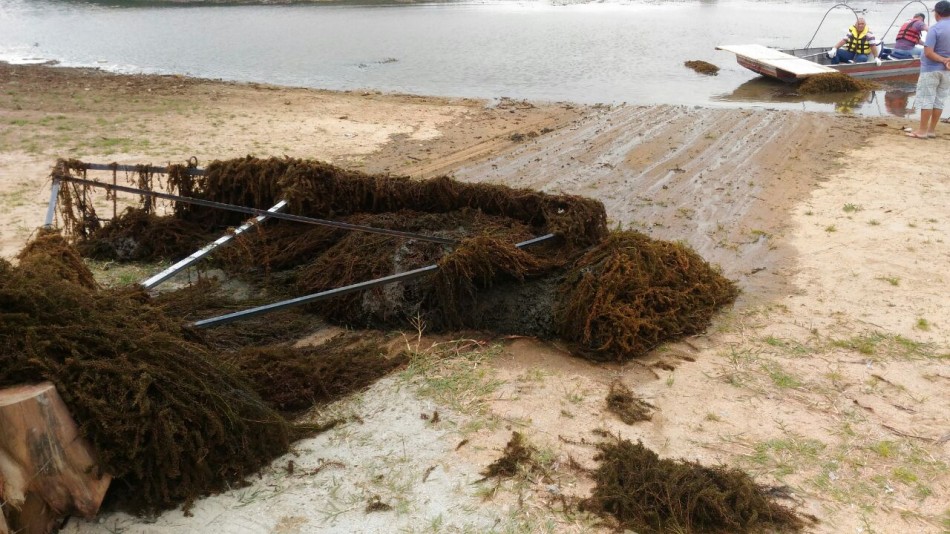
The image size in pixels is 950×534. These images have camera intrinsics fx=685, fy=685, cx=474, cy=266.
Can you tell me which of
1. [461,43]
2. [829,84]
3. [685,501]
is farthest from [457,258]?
[461,43]

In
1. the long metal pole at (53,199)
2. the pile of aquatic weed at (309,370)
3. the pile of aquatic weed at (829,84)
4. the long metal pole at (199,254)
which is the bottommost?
the pile of aquatic weed at (309,370)

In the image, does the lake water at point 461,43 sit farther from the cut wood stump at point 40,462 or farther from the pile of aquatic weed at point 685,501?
the cut wood stump at point 40,462

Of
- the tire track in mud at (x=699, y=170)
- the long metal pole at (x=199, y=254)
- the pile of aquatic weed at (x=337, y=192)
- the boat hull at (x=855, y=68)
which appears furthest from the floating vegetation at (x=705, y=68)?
the long metal pole at (x=199, y=254)

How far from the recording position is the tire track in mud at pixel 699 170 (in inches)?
242

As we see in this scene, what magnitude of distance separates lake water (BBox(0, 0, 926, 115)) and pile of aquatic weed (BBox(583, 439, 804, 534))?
36.9 feet

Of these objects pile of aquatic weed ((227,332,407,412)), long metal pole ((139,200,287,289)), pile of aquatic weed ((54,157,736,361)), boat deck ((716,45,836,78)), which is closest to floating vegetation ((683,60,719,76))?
boat deck ((716,45,836,78))

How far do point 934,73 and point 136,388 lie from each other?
10.8 metres

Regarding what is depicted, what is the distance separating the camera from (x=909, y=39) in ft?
51.0

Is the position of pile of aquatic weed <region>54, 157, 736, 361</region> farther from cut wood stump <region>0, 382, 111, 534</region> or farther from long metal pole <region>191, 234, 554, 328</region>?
cut wood stump <region>0, 382, 111, 534</region>

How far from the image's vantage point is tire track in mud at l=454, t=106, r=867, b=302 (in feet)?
20.2

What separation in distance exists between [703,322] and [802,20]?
2675cm

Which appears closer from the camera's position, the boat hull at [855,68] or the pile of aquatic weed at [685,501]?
the pile of aquatic weed at [685,501]

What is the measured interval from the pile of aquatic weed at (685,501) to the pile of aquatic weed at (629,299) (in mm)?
1138

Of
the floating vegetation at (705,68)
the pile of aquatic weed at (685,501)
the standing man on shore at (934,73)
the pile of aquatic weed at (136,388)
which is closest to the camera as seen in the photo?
the pile of aquatic weed at (136,388)
